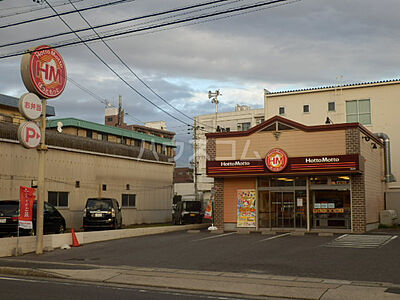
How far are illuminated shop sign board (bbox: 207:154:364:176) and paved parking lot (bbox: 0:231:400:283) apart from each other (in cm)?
404

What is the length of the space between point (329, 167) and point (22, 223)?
15190 mm

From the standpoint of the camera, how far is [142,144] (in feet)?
224

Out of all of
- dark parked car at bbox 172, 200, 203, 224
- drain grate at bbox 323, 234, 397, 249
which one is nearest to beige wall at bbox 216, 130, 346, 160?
drain grate at bbox 323, 234, 397, 249

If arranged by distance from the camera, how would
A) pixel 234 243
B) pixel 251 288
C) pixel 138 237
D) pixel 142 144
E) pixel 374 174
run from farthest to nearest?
pixel 142 144 → pixel 374 174 → pixel 138 237 → pixel 234 243 → pixel 251 288

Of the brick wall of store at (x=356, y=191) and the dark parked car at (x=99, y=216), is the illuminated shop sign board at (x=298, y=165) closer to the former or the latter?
the brick wall of store at (x=356, y=191)

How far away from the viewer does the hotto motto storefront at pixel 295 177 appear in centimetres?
2525

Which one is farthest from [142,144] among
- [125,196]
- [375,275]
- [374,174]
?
[375,275]

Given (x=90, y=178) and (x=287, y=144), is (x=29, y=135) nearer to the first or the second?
(x=90, y=178)

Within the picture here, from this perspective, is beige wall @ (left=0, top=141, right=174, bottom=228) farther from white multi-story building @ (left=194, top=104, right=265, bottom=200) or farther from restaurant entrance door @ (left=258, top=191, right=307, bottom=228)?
white multi-story building @ (left=194, top=104, right=265, bottom=200)

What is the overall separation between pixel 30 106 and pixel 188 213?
18624mm

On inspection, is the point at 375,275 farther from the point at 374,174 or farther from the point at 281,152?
the point at 374,174

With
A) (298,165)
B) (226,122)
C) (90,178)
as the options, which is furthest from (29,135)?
(226,122)

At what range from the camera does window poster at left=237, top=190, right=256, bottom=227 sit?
27.5m

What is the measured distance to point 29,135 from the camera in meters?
17.5
